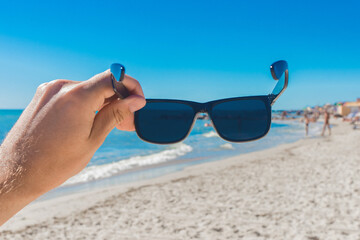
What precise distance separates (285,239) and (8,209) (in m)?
3.75

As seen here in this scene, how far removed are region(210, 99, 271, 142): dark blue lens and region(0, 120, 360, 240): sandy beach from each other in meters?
2.70

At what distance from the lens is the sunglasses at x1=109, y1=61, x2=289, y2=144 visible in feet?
5.03

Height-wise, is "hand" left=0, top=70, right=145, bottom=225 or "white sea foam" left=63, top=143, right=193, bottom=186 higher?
"hand" left=0, top=70, right=145, bottom=225

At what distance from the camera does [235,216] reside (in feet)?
14.8

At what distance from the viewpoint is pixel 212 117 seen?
5.51 feet

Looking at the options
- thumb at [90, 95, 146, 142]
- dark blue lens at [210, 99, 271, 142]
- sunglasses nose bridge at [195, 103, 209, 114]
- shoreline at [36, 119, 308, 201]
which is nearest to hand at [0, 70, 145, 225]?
thumb at [90, 95, 146, 142]

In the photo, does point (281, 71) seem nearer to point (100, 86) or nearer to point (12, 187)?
point (100, 86)

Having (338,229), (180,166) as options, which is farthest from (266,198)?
(180,166)

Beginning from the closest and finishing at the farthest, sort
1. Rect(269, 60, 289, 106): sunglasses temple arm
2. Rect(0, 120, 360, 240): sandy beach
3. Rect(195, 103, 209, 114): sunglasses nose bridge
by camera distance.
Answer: Rect(269, 60, 289, 106): sunglasses temple arm < Rect(195, 103, 209, 114): sunglasses nose bridge < Rect(0, 120, 360, 240): sandy beach

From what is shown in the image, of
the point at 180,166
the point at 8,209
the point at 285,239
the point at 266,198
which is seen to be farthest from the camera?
the point at 180,166

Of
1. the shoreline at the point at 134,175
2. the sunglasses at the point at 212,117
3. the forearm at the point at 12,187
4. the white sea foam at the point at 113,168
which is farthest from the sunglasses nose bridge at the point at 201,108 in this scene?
the white sea foam at the point at 113,168

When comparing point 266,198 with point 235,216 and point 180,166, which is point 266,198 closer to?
point 235,216

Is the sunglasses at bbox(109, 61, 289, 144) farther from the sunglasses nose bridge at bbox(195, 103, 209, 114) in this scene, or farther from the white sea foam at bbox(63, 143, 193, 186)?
the white sea foam at bbox(63, 143, 193, 186)

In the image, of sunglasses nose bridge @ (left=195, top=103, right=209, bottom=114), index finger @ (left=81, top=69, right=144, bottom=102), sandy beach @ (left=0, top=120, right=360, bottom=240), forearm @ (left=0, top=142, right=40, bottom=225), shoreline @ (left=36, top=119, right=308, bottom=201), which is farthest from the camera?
shoreline @ (left=36, top=119, right=308, bottom=201)
